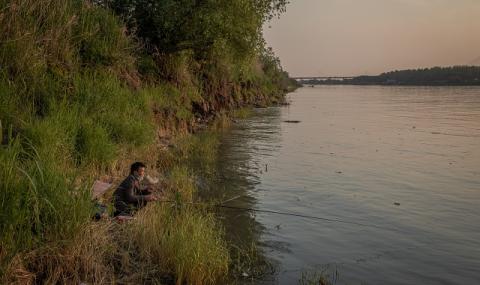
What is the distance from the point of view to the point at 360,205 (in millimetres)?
11500

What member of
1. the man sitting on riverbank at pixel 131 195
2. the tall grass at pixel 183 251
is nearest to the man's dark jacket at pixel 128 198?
the man sitting on riverbank at pixel 131 195

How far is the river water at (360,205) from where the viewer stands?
25.5ft

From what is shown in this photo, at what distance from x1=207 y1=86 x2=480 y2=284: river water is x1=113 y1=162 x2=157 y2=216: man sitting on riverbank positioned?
185 cm

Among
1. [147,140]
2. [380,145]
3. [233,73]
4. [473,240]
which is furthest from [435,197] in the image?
[233,73]

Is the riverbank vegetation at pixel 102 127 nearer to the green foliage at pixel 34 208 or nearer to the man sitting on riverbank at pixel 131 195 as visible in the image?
the green foliage at pixel 34 208

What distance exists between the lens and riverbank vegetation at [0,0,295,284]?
5398 mm

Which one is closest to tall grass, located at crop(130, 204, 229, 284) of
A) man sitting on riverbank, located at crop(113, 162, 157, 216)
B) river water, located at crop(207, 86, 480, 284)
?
river water, located at crop(207, 86, 480, 284)

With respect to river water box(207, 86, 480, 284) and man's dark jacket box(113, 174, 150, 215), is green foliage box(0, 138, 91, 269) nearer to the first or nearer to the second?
man's dark jacket box(113, 174, 150, 215)

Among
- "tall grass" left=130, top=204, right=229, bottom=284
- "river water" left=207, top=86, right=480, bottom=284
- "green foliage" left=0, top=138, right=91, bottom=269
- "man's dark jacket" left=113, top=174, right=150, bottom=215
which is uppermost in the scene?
"green foliage" left=0, top=138, right=91, bottom=269

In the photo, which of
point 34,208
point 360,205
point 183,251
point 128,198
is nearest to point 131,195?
point 128,198

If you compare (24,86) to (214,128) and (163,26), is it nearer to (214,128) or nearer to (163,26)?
(163,26)

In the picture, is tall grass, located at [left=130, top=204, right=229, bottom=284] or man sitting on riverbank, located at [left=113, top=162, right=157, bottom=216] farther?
man sitting on riverbank, located at [left=113, top=162, right=157, bottom=216]

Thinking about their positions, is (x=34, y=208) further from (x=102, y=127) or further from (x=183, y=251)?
(x=102, y=127)

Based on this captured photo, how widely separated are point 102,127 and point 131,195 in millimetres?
4163
